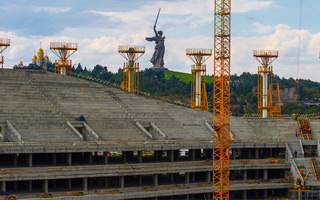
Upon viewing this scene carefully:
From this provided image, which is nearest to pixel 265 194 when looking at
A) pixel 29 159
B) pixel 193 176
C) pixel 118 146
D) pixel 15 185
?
pixel 193 176

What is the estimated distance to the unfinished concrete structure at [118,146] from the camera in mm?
83188

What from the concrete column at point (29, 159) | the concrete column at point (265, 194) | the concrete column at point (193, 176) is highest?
the concrete column at point (29, 159)

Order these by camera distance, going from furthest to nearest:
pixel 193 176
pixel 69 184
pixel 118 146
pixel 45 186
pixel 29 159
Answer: pixel 193 176
pixel 118 146
pixel 69 184
pixel 29 159
pixel 45 186

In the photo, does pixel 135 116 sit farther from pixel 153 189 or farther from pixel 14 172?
pixel 14 172

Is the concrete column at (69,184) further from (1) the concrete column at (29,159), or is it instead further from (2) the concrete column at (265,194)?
(2) the concrete column at (265,194)

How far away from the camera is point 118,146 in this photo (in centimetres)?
8856

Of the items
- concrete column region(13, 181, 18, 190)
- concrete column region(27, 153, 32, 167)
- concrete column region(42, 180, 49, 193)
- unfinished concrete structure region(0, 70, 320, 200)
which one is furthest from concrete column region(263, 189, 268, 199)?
concrete column region(13, 181, 18, 190)

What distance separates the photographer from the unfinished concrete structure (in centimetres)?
8319

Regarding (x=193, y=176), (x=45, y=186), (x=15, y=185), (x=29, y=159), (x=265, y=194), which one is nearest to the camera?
(x=45, y=186)

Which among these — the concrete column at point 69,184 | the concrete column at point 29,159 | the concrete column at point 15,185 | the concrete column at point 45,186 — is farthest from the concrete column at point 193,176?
the concrete column at point 15,185

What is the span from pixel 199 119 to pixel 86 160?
25.8 metres

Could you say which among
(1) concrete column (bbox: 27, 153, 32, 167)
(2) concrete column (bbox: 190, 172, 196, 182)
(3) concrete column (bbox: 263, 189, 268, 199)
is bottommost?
(3) concrete column (bbox: 263, 189, 268, 199)

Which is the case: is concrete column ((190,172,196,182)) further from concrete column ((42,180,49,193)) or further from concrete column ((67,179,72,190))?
concrete column ((42,180,49,193))

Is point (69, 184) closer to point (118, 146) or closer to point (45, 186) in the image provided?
point (45, 186)
